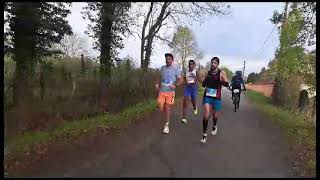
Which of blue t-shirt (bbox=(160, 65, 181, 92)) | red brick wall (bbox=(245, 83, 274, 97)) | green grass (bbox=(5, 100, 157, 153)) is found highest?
blue t-shirt (bbox=(160, 65, 181, 92))

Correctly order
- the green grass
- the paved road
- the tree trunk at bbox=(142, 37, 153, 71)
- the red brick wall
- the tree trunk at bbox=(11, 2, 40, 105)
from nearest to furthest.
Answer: the paved road < the green grass < the tree trunk at bbox=(11, 2, 40, 105) < the tree trunk at bbox=(142, 37, 153, 71) < the red brick wall

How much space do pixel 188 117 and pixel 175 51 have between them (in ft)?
22.9

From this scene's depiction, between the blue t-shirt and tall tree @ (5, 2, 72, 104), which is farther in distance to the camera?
tall tree @ (5, 2, 72, 104)

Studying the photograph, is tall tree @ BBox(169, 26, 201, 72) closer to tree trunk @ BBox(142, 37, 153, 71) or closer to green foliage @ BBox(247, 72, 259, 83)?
tree trunk @ BBox(142, 37, 153, 71)

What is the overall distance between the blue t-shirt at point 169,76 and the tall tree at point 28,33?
3.02m

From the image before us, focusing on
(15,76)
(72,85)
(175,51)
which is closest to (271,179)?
(15,76)

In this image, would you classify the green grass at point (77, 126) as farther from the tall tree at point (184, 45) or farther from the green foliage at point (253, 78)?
the green foliage at point (253, 78)

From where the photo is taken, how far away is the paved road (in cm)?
839

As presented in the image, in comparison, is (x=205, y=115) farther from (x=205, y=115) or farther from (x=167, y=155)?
(x=167, y=155)

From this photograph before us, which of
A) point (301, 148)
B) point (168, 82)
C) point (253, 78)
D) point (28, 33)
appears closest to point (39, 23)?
point (28, 33)

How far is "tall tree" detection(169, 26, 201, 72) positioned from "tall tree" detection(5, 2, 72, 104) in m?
5.65

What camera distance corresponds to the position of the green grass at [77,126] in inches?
381

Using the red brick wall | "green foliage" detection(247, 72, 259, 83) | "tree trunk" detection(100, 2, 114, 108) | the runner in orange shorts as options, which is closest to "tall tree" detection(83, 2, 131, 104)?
"tree trunk" detection(100, 2, 114, 108)

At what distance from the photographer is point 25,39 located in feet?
41.2
